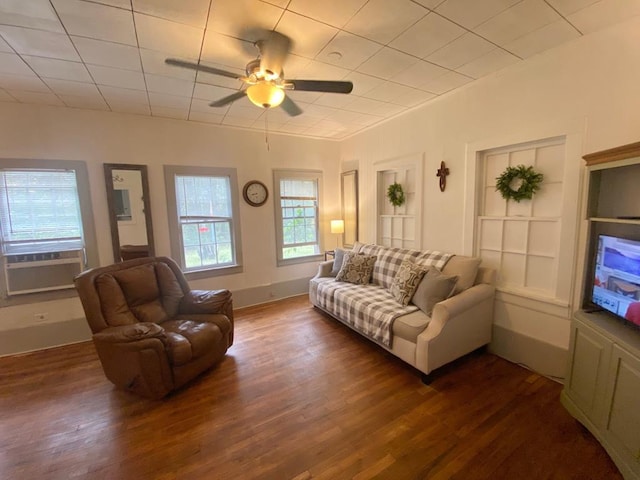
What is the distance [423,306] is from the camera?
2570 millimetres

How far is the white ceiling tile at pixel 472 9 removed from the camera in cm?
160

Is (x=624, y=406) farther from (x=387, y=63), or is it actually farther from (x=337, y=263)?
(x=337, y=263)

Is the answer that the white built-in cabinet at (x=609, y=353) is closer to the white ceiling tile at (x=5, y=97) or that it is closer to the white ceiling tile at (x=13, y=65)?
the white ceiling tile at (x=13, y=65)

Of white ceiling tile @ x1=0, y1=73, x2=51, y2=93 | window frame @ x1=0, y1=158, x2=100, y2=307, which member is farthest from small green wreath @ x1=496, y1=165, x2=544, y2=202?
window frame @ x1=0, y1=158, x2=100, y2=307

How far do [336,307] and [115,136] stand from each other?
11.3ft

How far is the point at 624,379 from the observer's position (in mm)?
1459

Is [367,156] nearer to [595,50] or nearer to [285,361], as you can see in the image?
[595,50]

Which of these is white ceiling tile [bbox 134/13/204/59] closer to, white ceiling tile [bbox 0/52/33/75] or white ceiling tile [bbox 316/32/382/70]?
white ceiling tile [bbox 316/32/382/70]

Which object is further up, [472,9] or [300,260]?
[472,9]

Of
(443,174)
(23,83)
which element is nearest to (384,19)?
(443,174)

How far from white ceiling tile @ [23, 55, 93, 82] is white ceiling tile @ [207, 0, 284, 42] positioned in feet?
4.44

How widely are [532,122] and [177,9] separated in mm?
2841


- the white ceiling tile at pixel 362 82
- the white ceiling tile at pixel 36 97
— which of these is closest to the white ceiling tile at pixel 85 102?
the white ceiling tile at pixel 36 97

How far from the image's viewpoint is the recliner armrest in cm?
208
